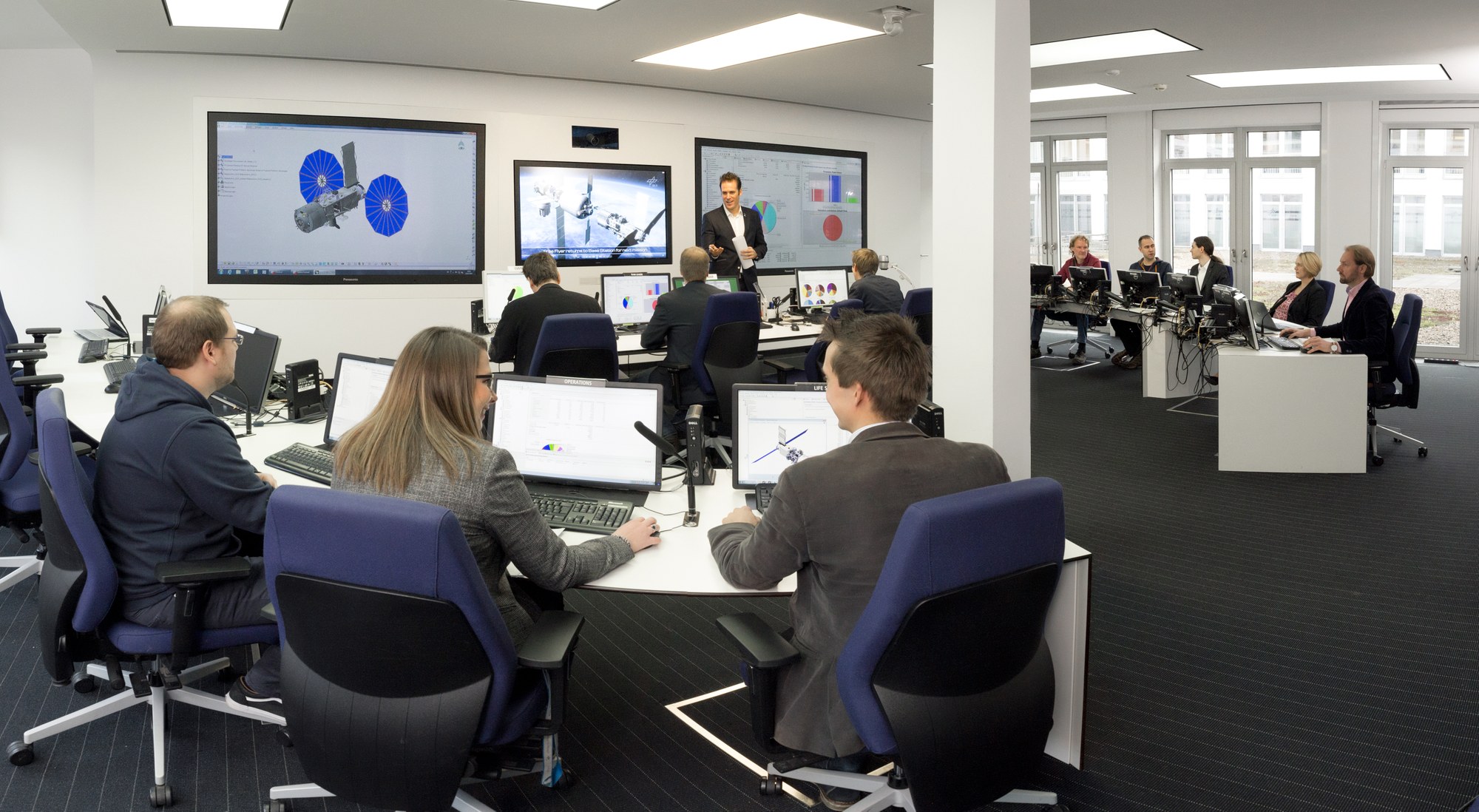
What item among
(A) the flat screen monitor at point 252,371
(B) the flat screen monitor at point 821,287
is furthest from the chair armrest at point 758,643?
(B) the flat screen monitor at point 821,287

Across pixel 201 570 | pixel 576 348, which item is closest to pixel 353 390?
pixel 201 570

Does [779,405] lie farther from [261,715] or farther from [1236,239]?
[1236,239]

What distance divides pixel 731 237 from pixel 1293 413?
14.4 ft

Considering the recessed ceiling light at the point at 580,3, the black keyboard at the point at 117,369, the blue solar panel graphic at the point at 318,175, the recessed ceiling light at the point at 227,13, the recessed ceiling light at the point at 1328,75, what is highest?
the recessed ceiling light at the point at 1328,75

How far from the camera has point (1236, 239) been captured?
12.5m

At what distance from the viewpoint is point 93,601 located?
8.20 feet

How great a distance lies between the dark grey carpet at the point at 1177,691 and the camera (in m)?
2.68

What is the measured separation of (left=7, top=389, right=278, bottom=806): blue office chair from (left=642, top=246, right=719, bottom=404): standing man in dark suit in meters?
3.71

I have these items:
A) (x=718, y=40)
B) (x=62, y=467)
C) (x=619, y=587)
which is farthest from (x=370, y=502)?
(x=718, y=40)

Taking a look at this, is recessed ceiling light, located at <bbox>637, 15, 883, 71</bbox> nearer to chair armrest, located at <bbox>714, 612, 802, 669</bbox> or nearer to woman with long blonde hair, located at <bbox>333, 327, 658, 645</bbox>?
woman with long blonde hair, located at <bbox>333, 327, 658, 645</bbox>

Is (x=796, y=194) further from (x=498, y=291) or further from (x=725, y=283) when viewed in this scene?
(x=498, y=291)

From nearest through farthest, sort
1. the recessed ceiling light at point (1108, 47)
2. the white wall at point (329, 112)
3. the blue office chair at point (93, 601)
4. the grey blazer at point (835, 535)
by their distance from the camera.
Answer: the grey blazer at point (835, 535), the blue office chair at point (93, 601), the white wall at point (329, 112), the recessed ceiling light at point (1108, 47)

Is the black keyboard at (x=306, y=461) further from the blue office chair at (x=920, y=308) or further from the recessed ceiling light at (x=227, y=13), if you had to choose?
the blue office chair at (x=920, y=308)

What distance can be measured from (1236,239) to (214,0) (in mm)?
11365
